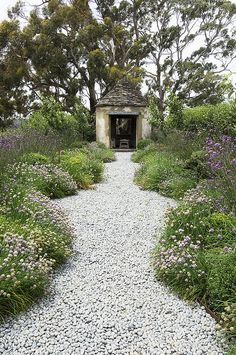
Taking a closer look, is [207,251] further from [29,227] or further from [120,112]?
[120,112]

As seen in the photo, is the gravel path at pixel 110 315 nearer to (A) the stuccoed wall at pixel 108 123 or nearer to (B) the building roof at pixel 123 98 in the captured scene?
(A) the stuccoed wall at pixel 108 123

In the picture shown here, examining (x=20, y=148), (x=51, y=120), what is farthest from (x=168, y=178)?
(x=51, y=120)

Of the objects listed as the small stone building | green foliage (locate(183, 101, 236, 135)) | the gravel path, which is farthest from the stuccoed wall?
the gravel path

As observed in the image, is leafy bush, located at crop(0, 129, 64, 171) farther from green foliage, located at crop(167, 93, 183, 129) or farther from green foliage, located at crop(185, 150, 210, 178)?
green foliage, located at crop(167, 93, 183, 129)

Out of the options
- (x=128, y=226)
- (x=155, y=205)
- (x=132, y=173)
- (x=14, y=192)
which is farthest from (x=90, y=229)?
(x=132, y=173)

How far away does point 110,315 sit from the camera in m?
3.21

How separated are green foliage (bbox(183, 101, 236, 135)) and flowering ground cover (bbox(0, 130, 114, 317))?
4.86 meters

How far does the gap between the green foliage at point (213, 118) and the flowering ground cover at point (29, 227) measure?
486cm

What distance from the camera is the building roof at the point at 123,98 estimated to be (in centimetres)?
2027

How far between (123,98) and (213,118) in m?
8.81

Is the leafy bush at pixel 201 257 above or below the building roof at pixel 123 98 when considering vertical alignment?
below

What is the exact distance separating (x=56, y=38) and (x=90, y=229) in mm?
20816

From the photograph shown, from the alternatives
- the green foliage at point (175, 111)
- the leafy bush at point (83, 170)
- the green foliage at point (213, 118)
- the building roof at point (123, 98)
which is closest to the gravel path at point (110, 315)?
the leafy bush at point (83, 170)

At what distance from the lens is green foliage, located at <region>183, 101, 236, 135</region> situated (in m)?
10.7
